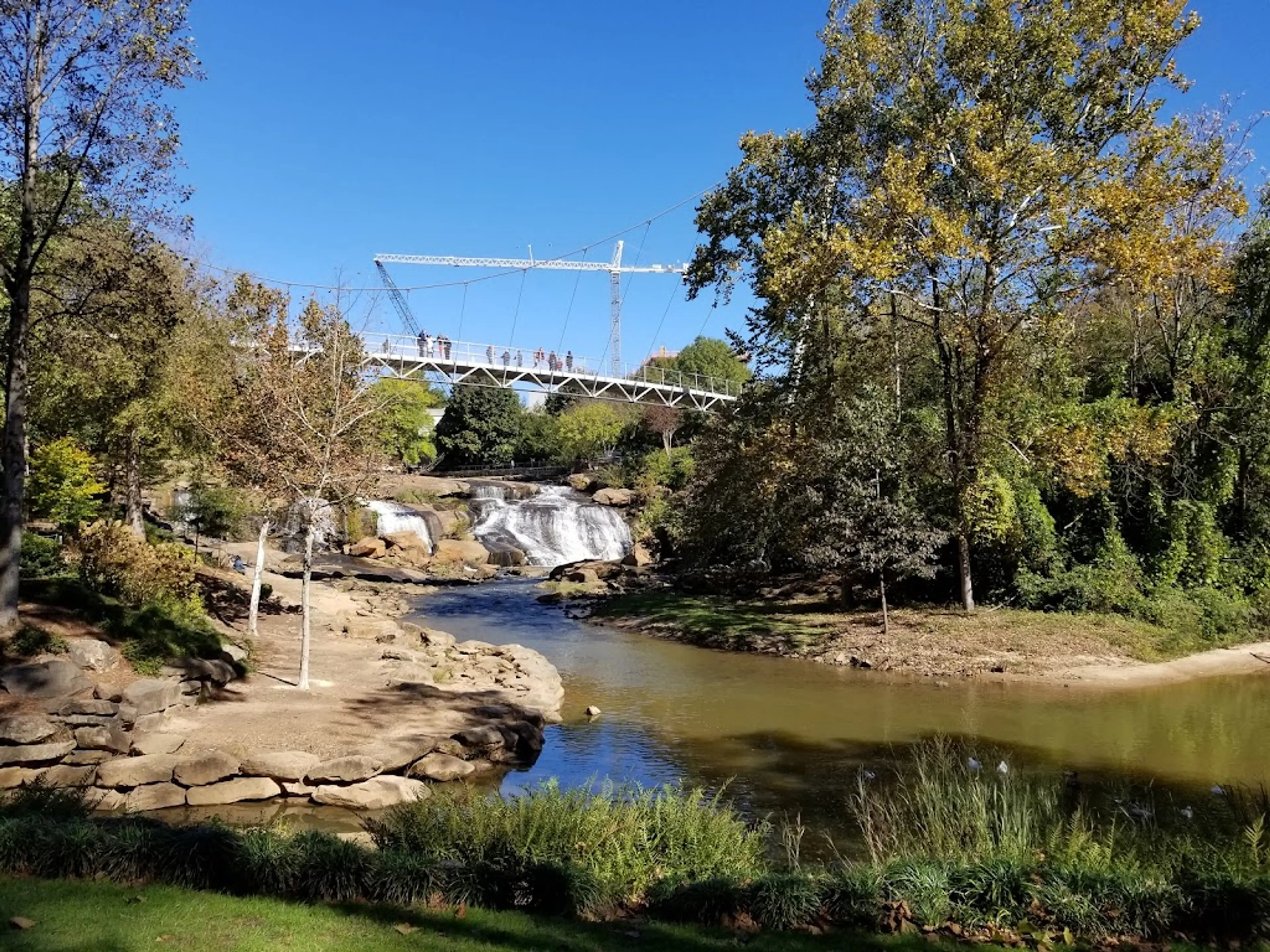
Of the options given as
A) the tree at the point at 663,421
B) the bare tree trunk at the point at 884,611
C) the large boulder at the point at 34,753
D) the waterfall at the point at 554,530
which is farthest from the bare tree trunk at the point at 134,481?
the tree at the point at 663,421

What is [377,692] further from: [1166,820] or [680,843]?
[1166,820]

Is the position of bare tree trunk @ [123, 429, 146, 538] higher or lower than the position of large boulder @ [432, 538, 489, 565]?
higher

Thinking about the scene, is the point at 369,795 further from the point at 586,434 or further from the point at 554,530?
A: the point at 586,434

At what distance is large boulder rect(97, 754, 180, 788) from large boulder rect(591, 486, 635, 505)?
42.0m

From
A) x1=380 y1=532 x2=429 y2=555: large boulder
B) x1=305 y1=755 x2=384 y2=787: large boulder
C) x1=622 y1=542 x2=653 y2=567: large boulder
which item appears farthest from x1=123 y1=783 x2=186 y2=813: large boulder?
x1=380 y1=532 x2=429 y2=555: large boulder

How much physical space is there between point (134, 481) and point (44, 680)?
11.6m

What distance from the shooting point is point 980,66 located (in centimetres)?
2059

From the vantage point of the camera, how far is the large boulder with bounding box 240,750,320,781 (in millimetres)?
10875

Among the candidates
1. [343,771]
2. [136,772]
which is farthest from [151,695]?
[343,771]

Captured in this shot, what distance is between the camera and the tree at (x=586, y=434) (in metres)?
75.1

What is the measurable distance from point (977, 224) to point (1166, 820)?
1494cm

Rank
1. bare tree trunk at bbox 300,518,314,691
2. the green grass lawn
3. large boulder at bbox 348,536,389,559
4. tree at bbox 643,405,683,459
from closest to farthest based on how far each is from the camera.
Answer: the green grass lawn, bare tree trunk at bbox 300,518,314,691, large boulder at bbox 348,536,389,559, tree at bbox 643,405,683,459

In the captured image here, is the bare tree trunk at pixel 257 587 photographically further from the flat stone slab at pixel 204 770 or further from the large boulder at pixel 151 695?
the flat stone slab at pixel 204 770

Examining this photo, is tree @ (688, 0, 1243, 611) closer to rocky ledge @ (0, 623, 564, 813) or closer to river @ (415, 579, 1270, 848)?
river @ (415, 579, 1270, 848)
